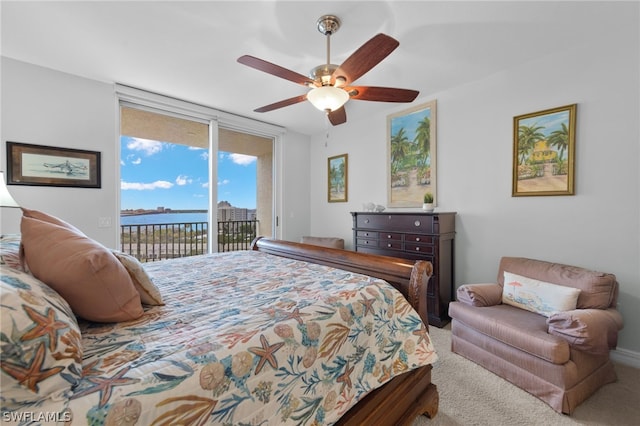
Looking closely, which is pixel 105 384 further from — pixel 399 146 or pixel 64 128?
pixel 399 146

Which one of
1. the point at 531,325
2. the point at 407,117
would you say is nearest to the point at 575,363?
the point at 531,325

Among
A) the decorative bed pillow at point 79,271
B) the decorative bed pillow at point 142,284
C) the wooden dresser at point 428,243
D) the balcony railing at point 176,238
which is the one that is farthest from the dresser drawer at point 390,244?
the decorative bed pillow at point 79,271

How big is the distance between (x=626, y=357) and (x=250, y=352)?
305cm

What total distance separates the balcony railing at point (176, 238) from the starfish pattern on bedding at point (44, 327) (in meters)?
3.68

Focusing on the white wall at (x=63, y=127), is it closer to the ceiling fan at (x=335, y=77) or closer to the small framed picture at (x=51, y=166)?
the small framed picture at (x=51, y=166)

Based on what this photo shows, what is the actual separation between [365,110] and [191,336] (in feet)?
11.7

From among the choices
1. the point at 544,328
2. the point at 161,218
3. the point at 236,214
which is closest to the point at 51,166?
the point at 161,218

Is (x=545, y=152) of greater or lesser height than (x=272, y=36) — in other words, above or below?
below

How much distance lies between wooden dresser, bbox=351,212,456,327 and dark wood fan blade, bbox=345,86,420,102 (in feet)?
4.22

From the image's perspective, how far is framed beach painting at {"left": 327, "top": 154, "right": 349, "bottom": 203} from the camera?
4.34 meters

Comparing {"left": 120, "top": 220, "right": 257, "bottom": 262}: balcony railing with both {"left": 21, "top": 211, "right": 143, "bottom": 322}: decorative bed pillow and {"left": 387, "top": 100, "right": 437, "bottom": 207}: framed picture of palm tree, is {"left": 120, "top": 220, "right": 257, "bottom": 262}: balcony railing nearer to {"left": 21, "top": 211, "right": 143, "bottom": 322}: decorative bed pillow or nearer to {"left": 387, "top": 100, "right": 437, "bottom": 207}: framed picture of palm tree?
{"left": 387, "top": 100, "right": 437, "bottom": 207}: framed picture of palm tree

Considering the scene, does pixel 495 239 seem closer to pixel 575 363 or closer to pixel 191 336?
pixel 575 363

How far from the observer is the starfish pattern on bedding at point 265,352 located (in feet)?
2.91

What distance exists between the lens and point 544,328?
5.89 feet
